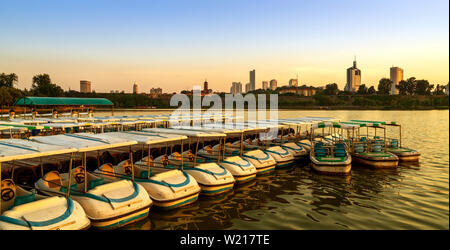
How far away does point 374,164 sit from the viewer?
2633 cm

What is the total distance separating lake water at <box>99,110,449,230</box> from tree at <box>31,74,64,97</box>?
99726 millimetres

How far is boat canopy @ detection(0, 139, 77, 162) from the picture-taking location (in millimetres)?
11288

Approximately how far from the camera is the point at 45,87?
10088 centimetres

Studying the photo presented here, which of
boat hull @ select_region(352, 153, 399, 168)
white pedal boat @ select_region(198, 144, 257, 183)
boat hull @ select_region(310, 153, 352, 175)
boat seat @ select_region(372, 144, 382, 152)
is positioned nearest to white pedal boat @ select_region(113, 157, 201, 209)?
white pedal boat @ select_region(198, 144, 257, 183)

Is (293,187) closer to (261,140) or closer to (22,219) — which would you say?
(261,140)

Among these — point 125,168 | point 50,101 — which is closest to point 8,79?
point 50,101

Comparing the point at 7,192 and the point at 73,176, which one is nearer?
the point at 7,192

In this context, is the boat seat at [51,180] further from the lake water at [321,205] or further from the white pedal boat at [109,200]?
the lake water at [321,205]

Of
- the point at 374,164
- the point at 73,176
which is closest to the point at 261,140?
the point at 374,164

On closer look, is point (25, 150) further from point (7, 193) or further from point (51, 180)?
point (51, 180)

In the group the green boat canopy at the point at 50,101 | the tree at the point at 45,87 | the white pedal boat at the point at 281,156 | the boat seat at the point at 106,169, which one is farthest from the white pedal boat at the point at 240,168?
the tree at the point at 45,87

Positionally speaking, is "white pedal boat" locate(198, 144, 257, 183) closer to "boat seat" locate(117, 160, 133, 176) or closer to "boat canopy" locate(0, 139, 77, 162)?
"boat seat" locate(117, 160, 133, 176)

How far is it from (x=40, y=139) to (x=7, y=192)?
3760 mm

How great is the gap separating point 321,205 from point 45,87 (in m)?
107
